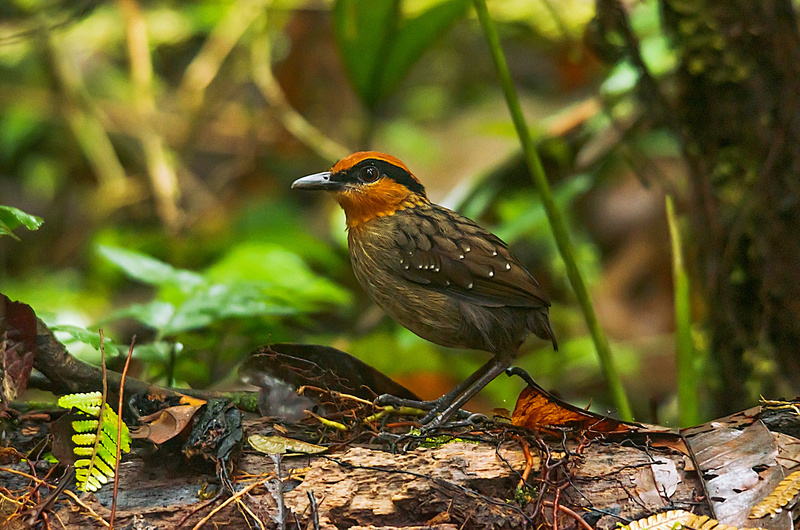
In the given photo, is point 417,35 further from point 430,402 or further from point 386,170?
point 430,402

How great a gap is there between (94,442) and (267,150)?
673cm

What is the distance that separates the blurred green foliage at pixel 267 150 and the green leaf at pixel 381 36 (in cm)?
1

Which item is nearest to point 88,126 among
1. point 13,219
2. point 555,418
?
point 13,219

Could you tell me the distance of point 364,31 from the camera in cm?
441

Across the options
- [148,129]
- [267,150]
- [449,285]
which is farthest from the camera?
[267,150]

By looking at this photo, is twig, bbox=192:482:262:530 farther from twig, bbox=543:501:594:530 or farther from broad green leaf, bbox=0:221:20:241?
broad green leaf, bbox=0:221:20:241

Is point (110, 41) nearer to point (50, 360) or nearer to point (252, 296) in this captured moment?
point (252, 296)

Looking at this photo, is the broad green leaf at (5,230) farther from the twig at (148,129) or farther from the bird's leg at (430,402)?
the twig at (148,129)

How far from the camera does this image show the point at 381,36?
4422 mm

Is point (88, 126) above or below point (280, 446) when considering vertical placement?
above

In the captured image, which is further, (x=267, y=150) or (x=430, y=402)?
(x=267, y=150)

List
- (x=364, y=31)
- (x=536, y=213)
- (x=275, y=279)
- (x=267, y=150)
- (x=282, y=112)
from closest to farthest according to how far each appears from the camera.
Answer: (x=275, y=279)
(x=536, y=213)
(x=364, y=31)
(x=282, y=112)
(x=267, y=150)

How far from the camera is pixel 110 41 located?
7801 millimetres

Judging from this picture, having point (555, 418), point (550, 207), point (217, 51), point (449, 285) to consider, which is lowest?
point (555, 418)
